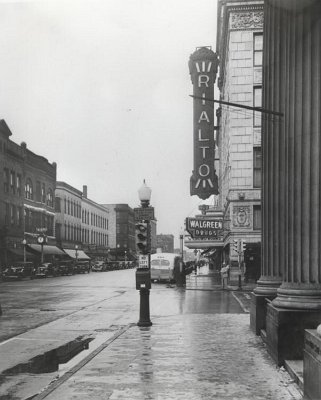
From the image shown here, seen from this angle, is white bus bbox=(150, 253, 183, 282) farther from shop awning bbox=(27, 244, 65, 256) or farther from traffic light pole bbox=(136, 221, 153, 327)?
traffic light pole bbox=(136, 221, 153, 327)

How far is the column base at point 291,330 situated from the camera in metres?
9.26

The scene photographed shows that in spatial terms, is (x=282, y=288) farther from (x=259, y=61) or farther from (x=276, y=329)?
(x=259, y=61)

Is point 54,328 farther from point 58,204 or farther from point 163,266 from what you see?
point 58,204

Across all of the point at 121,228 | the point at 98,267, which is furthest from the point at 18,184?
the point at 121,228

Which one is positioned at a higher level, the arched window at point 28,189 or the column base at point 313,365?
the arched window at point 28,189

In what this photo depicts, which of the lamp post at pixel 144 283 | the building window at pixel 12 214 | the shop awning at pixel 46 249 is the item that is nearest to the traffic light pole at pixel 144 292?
the lamp post at pixel 144 283

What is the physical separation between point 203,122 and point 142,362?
13561mm

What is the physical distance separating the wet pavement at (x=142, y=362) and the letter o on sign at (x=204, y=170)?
6399 millimetres

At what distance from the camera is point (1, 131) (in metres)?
55.3

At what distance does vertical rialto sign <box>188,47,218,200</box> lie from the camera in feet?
69.5

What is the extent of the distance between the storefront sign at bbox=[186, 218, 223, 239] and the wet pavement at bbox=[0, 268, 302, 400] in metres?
21.7

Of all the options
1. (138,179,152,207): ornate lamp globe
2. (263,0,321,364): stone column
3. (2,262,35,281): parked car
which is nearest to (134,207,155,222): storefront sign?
(138,179,152,207): ornate lamp globe

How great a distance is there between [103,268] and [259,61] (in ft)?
169

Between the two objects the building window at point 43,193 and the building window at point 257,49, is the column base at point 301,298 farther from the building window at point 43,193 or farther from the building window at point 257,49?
the building window at point 43,193
